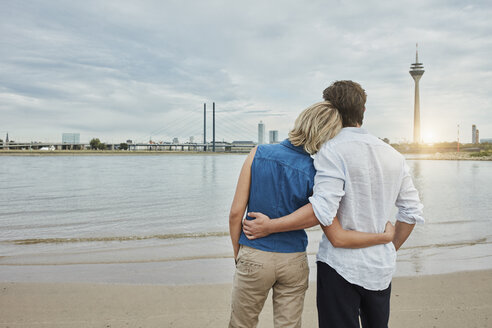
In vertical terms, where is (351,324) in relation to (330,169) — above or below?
below

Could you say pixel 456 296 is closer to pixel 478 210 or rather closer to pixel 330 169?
pixel 330 169

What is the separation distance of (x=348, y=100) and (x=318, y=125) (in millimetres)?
135

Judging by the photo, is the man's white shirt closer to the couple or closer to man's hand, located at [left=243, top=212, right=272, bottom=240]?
the couple

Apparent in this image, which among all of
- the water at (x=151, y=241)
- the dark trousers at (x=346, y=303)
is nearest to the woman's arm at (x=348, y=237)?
the dark trousers at (x=346, y=303)

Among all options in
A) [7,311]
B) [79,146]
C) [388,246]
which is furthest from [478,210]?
[79,146]

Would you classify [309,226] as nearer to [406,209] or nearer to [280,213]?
[280,213]

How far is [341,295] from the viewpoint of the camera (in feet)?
4.31

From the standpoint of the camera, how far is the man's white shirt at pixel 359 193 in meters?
1.23

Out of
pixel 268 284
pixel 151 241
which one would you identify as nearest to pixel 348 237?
pixel 268 284

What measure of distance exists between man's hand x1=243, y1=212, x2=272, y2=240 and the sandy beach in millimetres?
1203

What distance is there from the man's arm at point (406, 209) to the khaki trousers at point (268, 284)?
Answer: 1.33 feet

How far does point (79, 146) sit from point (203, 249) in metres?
92.3

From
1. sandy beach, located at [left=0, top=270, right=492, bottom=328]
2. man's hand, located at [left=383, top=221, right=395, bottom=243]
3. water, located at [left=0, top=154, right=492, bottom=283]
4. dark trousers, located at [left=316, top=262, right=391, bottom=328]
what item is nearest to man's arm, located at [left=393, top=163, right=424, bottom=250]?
man's hand, located at [left=383, top=221, right=395, bottom=243]

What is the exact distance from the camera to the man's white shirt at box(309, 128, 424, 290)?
123cm
